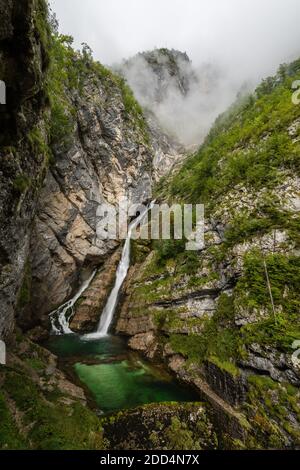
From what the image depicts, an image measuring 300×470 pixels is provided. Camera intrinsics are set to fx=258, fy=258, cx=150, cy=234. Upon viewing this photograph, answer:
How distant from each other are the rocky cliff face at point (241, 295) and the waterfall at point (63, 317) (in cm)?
505

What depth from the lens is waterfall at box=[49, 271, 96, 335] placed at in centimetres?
2289

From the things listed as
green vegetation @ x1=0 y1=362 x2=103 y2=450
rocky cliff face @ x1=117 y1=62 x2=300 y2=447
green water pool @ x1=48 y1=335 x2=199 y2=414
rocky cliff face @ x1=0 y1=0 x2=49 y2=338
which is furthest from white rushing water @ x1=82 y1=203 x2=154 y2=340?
rocky cliff face @ x1=0 y1=0 x2=49 y2=338

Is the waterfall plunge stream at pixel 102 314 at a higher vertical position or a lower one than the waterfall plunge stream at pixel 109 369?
higher

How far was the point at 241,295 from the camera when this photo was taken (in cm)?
1541

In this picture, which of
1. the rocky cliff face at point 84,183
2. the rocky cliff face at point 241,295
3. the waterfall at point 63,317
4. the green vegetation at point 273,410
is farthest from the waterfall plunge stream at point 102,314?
the green vegetation at point 273,410

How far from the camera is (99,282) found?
26.9 meters

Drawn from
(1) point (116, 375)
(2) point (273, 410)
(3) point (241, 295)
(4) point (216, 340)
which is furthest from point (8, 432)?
(3) point (241, 295)

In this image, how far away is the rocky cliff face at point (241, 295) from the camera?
452 inches

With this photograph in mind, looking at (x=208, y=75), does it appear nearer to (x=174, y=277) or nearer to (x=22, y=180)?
(x=174, y=277)

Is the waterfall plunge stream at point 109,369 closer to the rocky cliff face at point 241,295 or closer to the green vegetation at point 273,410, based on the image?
the rocky cliff face at point 241,295

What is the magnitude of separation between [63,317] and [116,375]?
10614 mm

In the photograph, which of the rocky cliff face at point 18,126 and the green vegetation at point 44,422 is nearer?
the rocky cliff face at point 18,126

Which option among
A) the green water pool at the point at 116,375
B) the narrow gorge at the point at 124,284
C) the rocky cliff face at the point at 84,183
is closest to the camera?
the narrow gorge at the point at 124,284

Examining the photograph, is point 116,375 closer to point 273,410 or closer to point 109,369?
point 109,369
